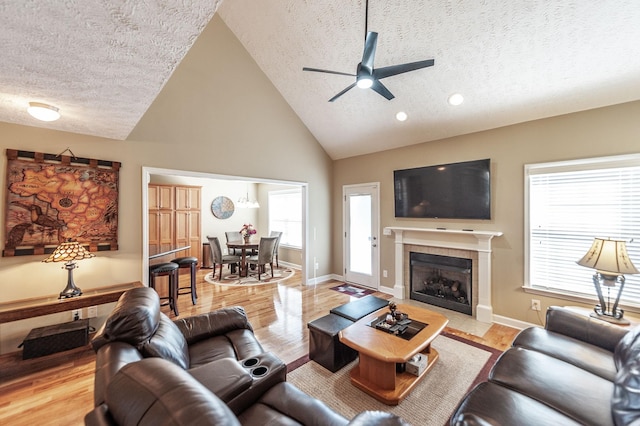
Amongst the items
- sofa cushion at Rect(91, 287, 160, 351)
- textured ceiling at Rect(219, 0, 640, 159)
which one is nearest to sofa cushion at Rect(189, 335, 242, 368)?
sofa cushion at Rect(91, 287, 160, 351)

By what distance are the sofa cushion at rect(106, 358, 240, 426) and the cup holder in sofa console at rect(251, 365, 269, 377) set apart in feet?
2.10

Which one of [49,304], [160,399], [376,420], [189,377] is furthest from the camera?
[49,304]

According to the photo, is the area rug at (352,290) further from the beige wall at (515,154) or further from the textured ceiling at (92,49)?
the textured ceiling at (92,49)

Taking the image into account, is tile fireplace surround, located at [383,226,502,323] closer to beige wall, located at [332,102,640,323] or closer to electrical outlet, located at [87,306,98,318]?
beige wall, located at [332,102,640,323]

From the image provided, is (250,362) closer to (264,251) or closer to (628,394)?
(628,394)

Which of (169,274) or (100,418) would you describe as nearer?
(100,418)

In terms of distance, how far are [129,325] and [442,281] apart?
415 centimetres

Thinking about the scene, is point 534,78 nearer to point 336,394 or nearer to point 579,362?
point 579,362

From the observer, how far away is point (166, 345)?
158 cm

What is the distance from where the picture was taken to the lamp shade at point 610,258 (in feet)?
7.26

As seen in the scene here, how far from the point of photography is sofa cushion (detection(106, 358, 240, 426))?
743mm

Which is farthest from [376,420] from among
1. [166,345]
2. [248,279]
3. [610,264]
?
[248,279]

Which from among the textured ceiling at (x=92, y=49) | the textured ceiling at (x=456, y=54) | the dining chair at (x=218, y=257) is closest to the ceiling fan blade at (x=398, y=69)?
the textured ceiling at (x=456, y=54)

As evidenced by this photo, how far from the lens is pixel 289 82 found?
14.4 feet
